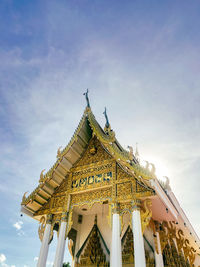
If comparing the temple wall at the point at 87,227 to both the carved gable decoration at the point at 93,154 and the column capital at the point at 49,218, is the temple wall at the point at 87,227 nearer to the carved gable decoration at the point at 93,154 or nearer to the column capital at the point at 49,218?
the column capital at the point at 49,218

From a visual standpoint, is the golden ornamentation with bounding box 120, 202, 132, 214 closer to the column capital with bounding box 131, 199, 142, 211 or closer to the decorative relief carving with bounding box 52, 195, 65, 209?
the column capital with bounding box 131, 199, 142, 211

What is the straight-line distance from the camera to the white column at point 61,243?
598 centimetres

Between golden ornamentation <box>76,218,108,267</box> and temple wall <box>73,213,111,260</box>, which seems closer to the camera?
golden ornamentation <box>76,218,108,267</box>

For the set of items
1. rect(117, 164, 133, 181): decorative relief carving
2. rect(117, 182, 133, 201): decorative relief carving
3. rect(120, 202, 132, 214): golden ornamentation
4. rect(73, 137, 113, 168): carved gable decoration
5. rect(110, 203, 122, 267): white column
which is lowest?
rect(110, 203, 122, 267): white column

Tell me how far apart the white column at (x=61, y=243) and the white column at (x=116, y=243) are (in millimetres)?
1675

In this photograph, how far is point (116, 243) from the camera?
5266 mm

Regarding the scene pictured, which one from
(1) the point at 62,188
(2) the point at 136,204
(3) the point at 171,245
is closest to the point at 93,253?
(1) the point at 62,188

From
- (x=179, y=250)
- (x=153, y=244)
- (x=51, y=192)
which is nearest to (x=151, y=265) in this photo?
(x=153, y=244)

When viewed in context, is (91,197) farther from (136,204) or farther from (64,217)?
(136,204)

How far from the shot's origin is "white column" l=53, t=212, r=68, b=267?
5.98 metres

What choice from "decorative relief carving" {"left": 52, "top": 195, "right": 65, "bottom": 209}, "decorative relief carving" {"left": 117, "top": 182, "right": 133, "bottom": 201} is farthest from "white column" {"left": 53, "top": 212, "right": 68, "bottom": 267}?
"decorative relief carving" {"left": 117, "top": 182, "right": 133, "bottom": 201}

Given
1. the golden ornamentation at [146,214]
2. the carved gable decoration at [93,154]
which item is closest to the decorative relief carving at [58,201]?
the carved gable decoration at [93,154]

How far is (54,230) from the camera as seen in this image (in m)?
7.30

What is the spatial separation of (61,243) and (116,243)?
1.82 meters
